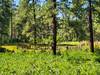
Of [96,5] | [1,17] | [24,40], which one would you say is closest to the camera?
[96,5]

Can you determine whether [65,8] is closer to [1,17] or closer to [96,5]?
[96,5]

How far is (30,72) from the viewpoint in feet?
54.0

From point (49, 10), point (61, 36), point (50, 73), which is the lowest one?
point (50, 73)

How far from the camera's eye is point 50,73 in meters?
16.2

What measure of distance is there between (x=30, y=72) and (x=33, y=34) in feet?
110

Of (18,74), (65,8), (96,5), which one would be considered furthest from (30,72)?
(96,5)

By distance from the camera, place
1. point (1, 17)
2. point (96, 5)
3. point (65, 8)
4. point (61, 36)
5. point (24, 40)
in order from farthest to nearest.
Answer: point (24, 40), point (1, 17), point (96, 5), point (61, 36), point (65, 8)

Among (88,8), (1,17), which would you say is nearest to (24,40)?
(1,17)

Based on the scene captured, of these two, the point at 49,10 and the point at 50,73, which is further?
the point at 49,10

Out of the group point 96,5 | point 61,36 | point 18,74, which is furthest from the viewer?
point 96,5

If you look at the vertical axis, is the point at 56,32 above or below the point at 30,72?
above

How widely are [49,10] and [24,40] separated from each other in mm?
45512

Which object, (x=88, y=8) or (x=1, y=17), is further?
(x=1, y=17)

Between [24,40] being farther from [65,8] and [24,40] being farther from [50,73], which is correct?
[50,73]
